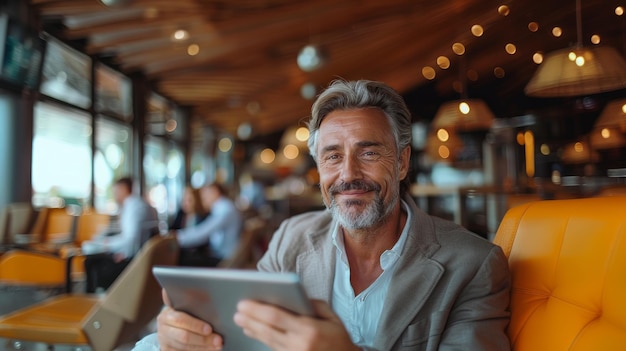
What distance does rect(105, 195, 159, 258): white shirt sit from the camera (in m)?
4.84

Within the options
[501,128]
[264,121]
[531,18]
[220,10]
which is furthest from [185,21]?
[264,121]

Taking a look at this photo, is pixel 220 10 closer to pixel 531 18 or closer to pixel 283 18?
pixel 283 18

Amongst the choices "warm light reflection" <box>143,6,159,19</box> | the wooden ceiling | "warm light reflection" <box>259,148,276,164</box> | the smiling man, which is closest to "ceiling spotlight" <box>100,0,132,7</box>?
the wooden ceiling

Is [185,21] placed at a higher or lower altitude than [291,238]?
higher

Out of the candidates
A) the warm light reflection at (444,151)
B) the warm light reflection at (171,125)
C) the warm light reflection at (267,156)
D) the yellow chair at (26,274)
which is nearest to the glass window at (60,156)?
the yellow chair at (26,274)

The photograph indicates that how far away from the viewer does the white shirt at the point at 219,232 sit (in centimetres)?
558

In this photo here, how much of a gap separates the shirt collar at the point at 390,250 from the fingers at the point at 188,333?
0.59 metres

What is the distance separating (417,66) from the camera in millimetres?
4738

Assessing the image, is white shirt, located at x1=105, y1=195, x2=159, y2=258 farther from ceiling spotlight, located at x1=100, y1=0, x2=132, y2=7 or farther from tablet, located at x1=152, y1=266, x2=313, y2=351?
tablet, located at x1=152, y1=266, x2=313, y2=351

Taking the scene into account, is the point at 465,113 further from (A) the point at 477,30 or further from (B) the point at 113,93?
(B) the point at 113,93

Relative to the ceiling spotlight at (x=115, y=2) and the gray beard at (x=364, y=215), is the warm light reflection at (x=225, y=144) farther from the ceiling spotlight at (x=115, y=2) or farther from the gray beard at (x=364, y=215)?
the gray beard at (x=364, y=215)

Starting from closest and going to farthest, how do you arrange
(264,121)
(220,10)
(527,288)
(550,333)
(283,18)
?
(550,333)
(527,288)
(220,10)
(283,18)
(264,121)

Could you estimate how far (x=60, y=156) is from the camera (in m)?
7.42

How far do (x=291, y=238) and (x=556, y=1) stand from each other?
1568 mm
